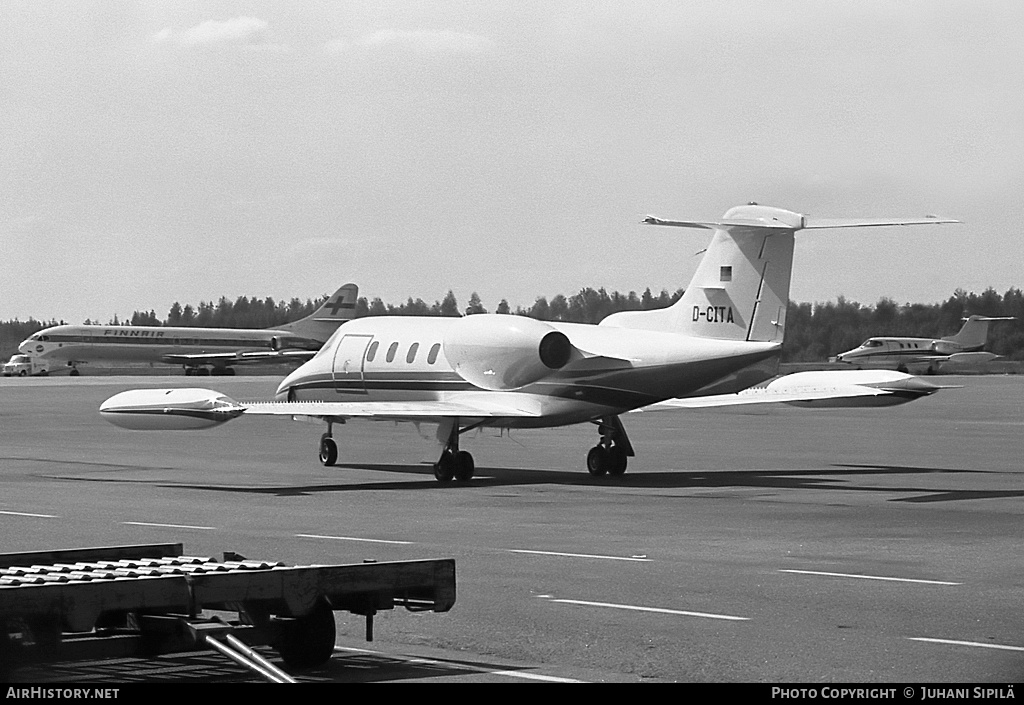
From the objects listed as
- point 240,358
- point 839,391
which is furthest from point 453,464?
point 240,358

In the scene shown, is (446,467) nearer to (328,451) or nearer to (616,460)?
(616,460)

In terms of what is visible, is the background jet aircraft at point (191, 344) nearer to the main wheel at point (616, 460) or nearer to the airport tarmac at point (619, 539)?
the airport tarmac at point (619, 539)

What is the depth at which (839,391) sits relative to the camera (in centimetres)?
2816

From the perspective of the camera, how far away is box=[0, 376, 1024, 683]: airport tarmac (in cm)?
1058

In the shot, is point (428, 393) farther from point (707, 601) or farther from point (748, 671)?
point (748, 671)

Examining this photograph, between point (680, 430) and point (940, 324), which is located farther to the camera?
point (940, 324)

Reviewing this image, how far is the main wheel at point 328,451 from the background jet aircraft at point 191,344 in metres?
80.0

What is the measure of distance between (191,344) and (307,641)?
109732 millimetres

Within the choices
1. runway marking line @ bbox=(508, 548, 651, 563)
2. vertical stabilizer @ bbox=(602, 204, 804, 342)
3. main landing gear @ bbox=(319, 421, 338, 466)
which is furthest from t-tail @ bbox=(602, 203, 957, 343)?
runway marking line @ bbox=(508, 548, 651, 563)

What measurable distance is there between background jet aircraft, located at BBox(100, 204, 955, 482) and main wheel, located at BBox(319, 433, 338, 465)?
3.36 metres

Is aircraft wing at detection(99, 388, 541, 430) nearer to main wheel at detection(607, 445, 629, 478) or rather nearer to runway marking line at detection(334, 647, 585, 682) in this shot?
main wheel at detection(607, 445, 629, 478)

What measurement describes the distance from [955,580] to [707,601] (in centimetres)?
274

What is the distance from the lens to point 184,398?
25.1 m
